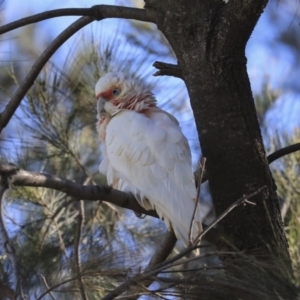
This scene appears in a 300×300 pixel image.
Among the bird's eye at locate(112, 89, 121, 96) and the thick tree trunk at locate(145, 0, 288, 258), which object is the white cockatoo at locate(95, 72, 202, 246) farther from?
the thick tree trunk at locate(145, 0, 288, 258)

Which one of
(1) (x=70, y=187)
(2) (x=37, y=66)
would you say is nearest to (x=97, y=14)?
(2) (x=37, y=66)

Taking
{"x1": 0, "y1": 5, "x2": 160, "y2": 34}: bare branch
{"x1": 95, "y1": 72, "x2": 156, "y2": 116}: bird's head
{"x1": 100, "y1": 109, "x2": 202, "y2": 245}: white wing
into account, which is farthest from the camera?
{"x1": 95, "y1": 72, "x2": 156, "y2": 116}: bird's head

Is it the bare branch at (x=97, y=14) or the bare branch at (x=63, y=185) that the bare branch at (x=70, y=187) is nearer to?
the bare branch at (x=63, y=185)

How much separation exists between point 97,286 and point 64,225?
63.4 inches

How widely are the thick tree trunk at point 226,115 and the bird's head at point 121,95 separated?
1.94 feet

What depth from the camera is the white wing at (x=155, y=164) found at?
2279mm

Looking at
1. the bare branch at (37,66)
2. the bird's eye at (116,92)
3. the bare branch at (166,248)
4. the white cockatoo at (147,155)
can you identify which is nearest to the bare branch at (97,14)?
the bare branch at (37,66)

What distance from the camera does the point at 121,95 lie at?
8.99 ft

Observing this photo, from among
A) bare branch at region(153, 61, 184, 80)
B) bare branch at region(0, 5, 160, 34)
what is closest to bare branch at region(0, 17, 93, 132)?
bare branch at region(0, 5, 160, 34)

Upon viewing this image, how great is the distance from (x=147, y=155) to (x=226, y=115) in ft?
1.35

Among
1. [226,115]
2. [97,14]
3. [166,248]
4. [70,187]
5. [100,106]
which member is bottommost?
[166,248]

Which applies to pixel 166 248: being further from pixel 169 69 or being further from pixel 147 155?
pixel 169 69

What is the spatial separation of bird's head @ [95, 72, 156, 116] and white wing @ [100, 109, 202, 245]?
86 mm

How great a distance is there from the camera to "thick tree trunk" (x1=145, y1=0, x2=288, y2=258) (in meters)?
2.05
